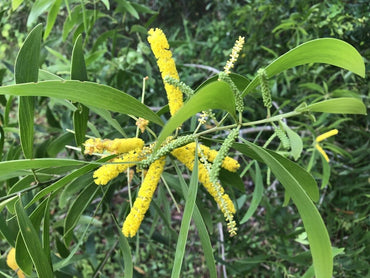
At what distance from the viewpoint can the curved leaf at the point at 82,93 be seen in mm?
472

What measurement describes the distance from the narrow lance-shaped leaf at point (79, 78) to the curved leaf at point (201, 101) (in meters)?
0.29

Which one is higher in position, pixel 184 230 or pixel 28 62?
pixel 28 62

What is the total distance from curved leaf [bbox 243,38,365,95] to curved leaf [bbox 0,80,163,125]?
226mm

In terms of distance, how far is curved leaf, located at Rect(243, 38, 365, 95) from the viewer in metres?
0.46

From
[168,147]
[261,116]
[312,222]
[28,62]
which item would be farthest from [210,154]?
[261,116]

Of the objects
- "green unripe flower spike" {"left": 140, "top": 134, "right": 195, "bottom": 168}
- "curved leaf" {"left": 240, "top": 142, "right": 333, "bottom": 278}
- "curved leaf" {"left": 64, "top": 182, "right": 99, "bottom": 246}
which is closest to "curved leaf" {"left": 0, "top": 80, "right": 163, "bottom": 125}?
"green unripe flower spike" {"left": 140, "top": 134, "right": 195, "bottom": 168}

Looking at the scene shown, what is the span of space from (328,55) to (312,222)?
0.22 metres

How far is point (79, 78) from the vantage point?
2.20 feet

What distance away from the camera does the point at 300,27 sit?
4.97ft

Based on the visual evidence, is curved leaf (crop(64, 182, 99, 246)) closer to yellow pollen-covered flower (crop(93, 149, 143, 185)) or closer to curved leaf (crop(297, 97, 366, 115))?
yellow pollen-covered flower (crop(93, 149, 143, 185))

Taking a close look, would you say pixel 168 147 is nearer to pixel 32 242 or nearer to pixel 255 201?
pixel 32 242

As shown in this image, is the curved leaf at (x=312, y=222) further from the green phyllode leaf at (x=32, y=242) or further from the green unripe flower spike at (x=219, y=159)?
the green phyllode leaf at (x=32, y=242)

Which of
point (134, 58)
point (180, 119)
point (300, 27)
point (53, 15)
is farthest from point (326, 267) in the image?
point (134, 58)

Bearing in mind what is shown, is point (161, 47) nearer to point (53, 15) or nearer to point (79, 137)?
point (79, 137)
